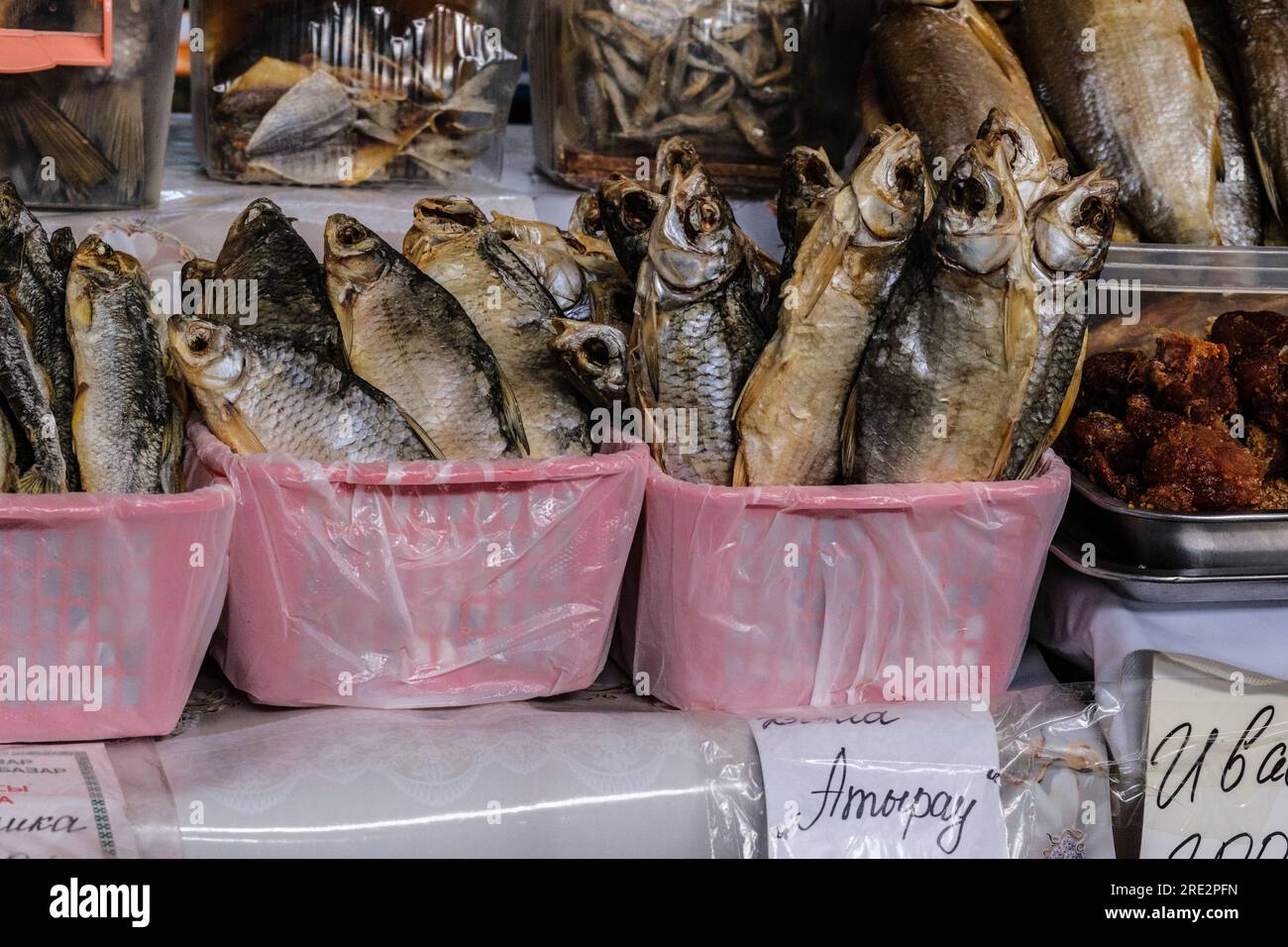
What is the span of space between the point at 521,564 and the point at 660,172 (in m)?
0.52

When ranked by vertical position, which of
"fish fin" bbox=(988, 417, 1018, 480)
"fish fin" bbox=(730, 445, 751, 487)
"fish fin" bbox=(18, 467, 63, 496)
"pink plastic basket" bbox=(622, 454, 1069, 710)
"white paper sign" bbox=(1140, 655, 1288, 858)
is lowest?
"white paper sign" bbox=(1140, 655, 1288, 858)

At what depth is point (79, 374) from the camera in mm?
Answer: 1336

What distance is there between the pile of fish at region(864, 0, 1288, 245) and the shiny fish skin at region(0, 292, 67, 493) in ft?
4.39

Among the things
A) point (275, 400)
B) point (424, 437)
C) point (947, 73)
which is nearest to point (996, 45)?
point (947, 73)

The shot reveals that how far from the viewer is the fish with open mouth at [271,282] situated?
4.55 feet

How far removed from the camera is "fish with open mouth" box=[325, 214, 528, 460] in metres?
1.37

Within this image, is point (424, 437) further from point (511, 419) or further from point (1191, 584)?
point (1191, 584)

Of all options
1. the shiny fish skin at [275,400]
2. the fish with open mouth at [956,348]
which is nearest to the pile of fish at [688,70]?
the fish with open mouth at [956,348]

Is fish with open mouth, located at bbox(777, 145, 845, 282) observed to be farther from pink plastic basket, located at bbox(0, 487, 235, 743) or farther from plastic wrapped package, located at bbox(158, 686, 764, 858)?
pink plastic basket, located at bbox(0, 487, 235, 743)

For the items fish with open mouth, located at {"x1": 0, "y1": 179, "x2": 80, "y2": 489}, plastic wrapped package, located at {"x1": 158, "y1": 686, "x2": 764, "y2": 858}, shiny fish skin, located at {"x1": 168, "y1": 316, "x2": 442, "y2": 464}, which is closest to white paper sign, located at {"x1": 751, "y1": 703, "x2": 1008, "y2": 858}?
plastic wrapped package, located at {"x1": 158, "y1": 686, "x2": 764, "y2": 858}

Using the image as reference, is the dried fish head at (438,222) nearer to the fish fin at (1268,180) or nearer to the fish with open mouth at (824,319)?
the fish with open mouth at (824,319)

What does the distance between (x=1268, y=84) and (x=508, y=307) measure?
1.38m
